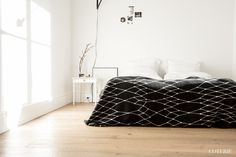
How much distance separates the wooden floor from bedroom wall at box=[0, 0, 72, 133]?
0.67m

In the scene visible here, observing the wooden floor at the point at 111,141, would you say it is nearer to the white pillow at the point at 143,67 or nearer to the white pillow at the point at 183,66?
the white pillow at the point at 143,67

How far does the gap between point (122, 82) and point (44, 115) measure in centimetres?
129

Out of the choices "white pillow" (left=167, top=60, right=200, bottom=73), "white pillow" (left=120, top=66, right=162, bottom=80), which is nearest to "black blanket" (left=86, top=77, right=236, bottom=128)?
"white pillow" (left=120, top=66, right=162, bottom=80)

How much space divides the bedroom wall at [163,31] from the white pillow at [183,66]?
293mm

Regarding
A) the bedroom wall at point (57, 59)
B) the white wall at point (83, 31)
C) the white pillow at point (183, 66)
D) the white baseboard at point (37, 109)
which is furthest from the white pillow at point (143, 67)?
the white baseboard at point (37, 109)

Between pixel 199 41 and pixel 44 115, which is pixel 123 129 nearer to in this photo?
pixel 44 115

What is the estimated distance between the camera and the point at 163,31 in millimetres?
4715

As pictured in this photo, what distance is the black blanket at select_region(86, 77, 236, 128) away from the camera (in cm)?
269

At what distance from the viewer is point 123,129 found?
2625mm

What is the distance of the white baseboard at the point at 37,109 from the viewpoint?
2.52 m

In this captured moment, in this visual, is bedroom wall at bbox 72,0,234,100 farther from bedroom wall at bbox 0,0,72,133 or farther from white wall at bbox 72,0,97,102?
bedroom wall at bbox 0,0,72,133

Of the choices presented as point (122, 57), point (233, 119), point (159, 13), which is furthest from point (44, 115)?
point (159, 13)

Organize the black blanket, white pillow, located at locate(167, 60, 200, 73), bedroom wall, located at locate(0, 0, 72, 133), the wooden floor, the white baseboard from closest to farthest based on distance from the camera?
the wooden floor, the white baseboard, the black blanket, bedroom wall, located at locate(0, 0, 72, 133), white pillow, located at locate(167, 60, 200, 73)

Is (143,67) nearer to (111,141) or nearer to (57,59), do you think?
(57,59)
